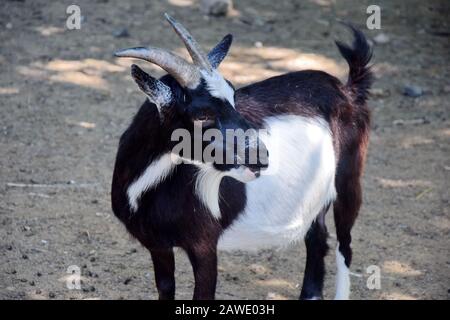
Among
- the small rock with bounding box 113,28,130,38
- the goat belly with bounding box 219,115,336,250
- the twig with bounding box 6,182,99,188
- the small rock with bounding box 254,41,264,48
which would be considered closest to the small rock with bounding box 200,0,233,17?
the small rock with bounding box 254,41,264,48

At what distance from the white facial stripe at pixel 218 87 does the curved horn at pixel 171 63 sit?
0.06m

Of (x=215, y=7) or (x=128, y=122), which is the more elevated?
(x=215, y=7)

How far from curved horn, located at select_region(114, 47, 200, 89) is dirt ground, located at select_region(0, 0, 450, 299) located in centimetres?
148

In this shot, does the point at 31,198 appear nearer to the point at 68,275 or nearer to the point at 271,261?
the point at 68,275

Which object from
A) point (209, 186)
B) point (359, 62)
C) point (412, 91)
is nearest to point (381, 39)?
point (412, 91)

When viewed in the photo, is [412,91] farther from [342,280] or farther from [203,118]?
[203,118]

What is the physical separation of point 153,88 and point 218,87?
0.33 meters

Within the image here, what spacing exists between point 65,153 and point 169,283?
2.50 metres

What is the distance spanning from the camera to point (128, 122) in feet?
25.7

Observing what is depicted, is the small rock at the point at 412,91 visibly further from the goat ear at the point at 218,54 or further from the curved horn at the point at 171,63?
the curved horn at the point at 171,63

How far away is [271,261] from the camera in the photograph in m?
6.16

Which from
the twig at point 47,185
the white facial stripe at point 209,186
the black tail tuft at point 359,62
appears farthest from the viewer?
the twig at point 47,185

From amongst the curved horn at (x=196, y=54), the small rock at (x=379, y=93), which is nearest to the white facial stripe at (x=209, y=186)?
the curved horn at (x=196, y=54)

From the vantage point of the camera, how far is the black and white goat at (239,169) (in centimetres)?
444
